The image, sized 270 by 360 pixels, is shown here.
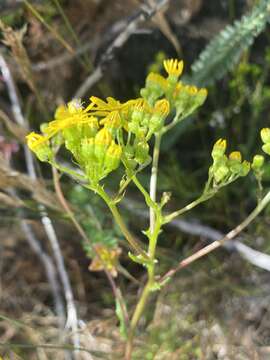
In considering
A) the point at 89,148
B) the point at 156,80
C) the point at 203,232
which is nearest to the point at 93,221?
the point at 203,232

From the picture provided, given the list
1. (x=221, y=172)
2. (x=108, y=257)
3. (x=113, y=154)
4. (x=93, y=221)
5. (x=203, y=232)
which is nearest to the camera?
(x=113, y=154)

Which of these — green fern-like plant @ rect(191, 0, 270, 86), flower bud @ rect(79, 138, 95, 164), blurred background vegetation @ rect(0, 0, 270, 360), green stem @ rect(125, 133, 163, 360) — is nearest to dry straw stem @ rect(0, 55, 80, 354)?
blurred background vegetation @ rect(0, 0, 270, 360)

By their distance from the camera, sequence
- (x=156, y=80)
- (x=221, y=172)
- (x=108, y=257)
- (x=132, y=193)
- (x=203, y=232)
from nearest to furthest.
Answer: (x=221, y=172)
(x=156, y=80)
(x=108, y=257)
(x=203, y=232)
(x=132, y=193)

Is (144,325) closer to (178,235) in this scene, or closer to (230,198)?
(178,235)

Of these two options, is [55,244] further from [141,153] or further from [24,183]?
[141,153]

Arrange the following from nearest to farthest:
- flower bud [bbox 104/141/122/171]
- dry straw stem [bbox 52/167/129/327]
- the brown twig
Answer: flower bud [bbox 104/141/122/171], dry straw stem [bbox 52/167/129/327], the brown twig

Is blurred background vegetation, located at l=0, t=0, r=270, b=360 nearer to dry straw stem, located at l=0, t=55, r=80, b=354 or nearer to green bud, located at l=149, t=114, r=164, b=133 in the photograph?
dry straw stem, located at l=0, t=55, r=80, b=354

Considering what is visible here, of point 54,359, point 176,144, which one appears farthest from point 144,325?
point 176,144

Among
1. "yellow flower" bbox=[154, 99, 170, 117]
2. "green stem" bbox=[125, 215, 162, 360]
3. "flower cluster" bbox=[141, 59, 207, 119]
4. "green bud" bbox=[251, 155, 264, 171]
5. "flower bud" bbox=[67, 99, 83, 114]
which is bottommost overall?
"green stem" bbox=[125, 215, 162, 360]
